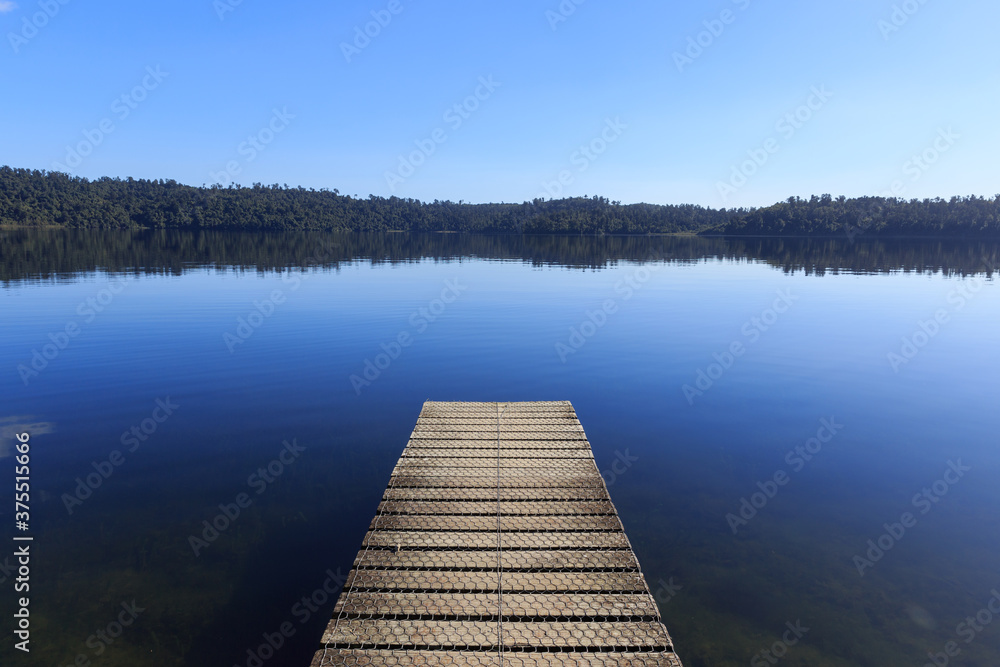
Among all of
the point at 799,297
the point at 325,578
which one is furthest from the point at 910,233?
the point at 325,578

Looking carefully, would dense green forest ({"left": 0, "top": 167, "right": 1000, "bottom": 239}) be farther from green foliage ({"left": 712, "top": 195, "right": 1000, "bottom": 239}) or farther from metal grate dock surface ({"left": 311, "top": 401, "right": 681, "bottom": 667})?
metal grate dock surface ({"left": 311, "top": 401, "right": 681, "bottom": 667})

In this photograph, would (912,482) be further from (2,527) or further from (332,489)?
(2,527)

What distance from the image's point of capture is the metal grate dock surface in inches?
205

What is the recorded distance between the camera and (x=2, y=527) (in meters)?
8.35

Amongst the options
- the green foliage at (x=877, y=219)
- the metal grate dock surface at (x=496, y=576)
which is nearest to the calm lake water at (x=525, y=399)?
the metal grate dock surface at (x=496, y=576)

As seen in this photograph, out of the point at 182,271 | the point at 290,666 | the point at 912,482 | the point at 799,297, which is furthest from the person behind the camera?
the point at 182,271

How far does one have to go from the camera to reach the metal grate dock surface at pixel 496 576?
5215mm

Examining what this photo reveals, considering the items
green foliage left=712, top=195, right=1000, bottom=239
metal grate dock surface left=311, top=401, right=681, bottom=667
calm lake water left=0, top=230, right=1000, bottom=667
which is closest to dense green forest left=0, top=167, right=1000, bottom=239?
green foliage left=712, top=195, right=1000, bottom=239

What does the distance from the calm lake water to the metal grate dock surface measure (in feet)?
3.90

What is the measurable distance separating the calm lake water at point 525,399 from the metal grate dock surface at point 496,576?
1190mm

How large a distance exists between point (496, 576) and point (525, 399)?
29.2 ft

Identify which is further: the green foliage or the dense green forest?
the dense green forest

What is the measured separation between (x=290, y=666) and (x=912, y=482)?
11.2m

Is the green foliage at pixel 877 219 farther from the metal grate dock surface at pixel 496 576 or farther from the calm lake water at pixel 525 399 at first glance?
the metal grate dock surface at pixel 496 576
